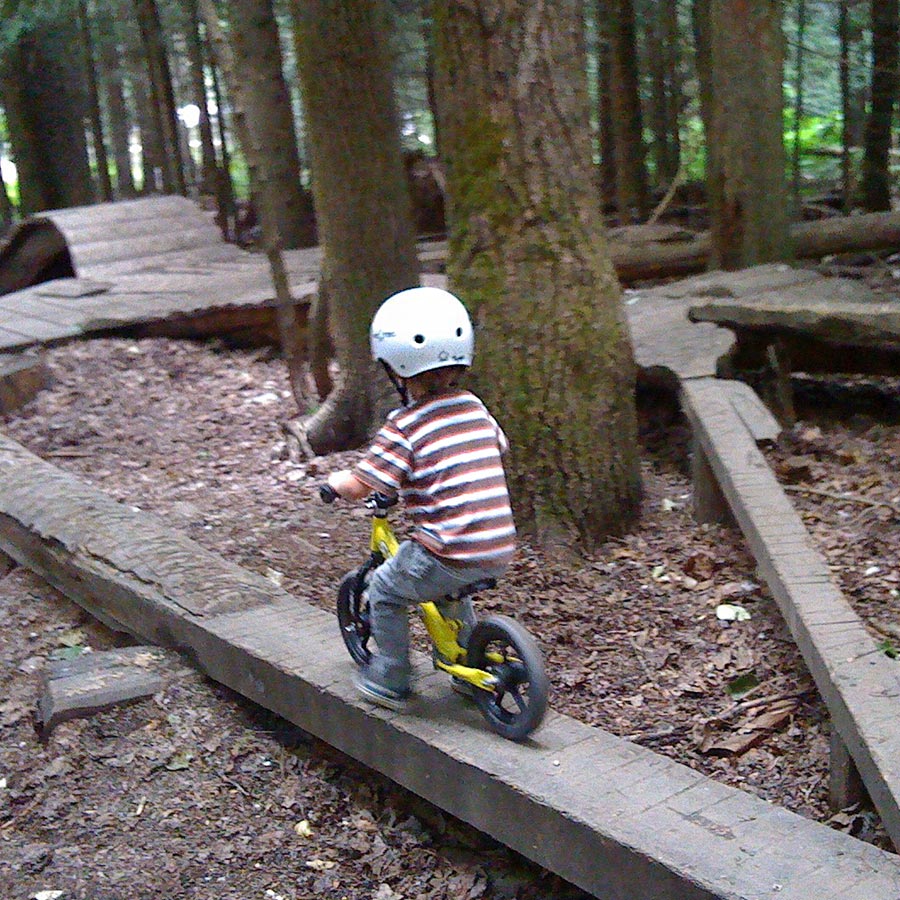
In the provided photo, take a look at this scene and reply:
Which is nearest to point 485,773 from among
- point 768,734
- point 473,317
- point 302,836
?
point 302,836

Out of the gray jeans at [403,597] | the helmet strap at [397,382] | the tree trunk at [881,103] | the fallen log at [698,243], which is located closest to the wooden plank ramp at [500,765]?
the gray jeans at [403,597]

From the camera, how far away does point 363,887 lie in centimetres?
344

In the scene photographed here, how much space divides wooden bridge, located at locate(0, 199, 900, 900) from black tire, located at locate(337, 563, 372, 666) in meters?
0.11

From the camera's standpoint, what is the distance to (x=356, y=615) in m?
3.72

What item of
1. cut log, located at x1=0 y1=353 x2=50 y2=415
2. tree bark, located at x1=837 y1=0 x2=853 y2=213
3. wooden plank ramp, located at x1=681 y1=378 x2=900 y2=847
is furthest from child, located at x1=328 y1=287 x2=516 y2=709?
tree bark, located at x1=837 y1=0 x2=853 y2=213

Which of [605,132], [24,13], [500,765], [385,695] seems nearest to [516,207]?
[385,695]

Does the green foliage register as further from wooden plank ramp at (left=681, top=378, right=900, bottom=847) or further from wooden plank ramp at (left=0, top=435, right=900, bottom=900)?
wooden plank ramp at (left=681, top=378, right=900, bottom=847)

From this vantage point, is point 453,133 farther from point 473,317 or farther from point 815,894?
point 815,894

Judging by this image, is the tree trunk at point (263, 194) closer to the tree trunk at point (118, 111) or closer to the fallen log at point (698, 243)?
the fallen log at point (698, 243)

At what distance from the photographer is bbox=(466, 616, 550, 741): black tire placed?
124 inches

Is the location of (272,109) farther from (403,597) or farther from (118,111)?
(118,111)

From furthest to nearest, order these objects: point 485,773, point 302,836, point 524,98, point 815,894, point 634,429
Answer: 1. point 634,429
2. point 524,98
3. point 302,836
4. point 485,773
5. point 815,894

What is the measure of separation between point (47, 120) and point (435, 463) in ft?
50.6

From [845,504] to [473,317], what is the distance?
6.20ft
